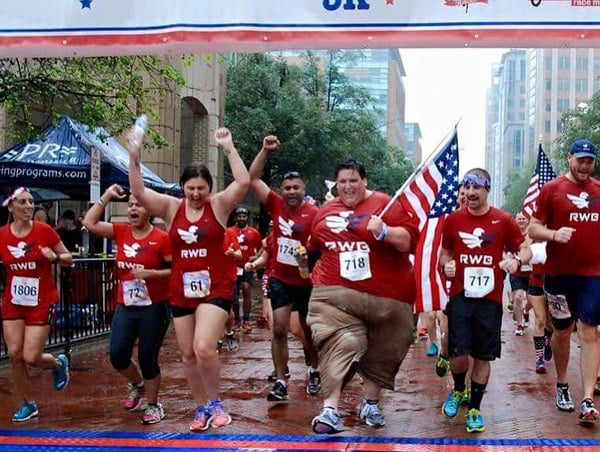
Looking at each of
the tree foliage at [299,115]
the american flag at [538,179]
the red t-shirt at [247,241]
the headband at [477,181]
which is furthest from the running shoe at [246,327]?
the tree foliage at [299,115]

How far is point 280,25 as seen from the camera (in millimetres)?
6117

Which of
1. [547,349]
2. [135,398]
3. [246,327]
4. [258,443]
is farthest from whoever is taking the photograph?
[246,327]

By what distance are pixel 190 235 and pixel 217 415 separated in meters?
1.48

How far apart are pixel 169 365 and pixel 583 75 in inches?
5984

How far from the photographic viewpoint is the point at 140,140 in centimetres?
661

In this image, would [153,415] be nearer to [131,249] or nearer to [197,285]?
[197,285]

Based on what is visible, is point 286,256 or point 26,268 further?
point 286,256

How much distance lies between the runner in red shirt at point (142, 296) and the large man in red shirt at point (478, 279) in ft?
8.01

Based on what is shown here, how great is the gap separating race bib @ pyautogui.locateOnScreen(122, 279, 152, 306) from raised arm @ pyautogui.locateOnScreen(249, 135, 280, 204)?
1.38 meters

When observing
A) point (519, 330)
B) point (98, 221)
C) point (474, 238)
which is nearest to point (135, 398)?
point (98, 221)

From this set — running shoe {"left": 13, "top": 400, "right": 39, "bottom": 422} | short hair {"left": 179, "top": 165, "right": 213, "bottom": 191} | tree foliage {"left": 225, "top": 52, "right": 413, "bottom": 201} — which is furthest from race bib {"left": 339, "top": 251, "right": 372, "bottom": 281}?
tree foliage {"left": 225, "top": 52, "right": 413, "bottom": 201}

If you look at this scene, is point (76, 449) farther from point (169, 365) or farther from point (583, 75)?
point (583, 75)

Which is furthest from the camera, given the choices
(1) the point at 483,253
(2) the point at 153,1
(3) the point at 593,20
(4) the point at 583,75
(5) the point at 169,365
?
(4) the point at 583,75

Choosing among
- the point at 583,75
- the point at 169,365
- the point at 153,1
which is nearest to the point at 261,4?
Answer: the point at 153,1
